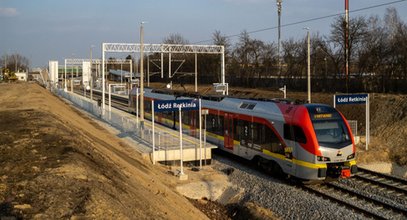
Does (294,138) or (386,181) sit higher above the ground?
(294,138)

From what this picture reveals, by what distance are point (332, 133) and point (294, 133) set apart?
1.33 metres

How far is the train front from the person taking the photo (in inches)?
620

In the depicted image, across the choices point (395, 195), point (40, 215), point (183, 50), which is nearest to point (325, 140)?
point (395, 195)

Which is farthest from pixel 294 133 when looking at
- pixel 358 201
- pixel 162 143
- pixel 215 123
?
pixel 215 123

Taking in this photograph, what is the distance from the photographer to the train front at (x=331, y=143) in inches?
620

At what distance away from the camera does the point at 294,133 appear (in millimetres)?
16422

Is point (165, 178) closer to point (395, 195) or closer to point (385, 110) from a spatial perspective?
point (395, 195)

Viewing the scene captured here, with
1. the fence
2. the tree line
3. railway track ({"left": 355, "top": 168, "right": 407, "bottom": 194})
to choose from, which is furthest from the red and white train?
the tree line

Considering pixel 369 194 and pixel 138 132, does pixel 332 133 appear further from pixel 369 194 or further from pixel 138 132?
pixel 138 132

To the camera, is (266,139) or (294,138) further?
(266,139)

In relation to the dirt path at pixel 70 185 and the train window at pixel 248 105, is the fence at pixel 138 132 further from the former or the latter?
the dirt path at pixel 70 185

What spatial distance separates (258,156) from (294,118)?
10.4ft

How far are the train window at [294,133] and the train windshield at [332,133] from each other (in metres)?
0.50

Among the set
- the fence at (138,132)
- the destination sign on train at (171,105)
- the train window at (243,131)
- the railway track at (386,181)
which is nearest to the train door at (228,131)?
the train window at (243,131)
